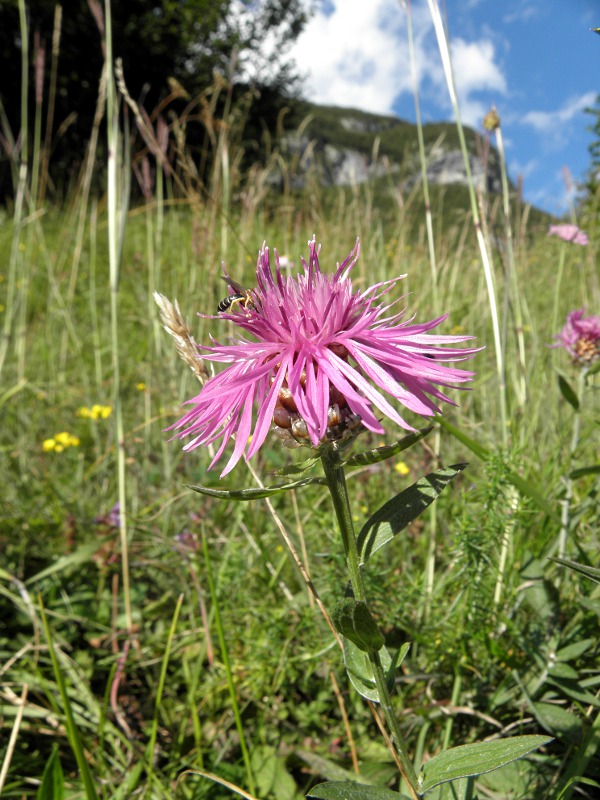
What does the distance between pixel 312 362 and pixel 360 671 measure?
40 cm

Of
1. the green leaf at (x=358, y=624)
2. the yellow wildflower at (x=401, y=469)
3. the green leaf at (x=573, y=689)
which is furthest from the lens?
the yellow wildflower at (x=401, y=469)

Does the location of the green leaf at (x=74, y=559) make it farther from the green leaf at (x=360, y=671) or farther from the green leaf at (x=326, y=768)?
the green leaf at (x=360, y=671)

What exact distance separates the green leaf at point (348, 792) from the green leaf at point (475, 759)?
0.05m

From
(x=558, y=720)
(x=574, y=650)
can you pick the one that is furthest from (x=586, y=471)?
(x=558, y=720)

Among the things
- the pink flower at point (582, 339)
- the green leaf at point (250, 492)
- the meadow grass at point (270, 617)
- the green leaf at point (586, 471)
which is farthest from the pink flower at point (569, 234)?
the green leaf at point (250, 492)

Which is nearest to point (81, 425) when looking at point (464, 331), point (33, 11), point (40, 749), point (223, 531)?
point (223, 531)

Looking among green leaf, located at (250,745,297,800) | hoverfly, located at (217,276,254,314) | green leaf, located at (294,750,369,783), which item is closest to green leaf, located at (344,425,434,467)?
hoverfly, located at (217,276,254,314)

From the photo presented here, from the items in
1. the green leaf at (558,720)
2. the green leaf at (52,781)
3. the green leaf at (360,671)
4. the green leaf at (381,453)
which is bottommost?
the green leaf at (52,781)

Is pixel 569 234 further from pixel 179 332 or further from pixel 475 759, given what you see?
pixel 475 759

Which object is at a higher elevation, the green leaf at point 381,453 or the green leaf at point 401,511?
the green leaf at point 381,453

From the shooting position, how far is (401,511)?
0.67 meters

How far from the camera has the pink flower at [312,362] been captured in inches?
25.5

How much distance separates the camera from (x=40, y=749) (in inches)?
49.6

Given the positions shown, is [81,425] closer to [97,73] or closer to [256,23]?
[97,73]
